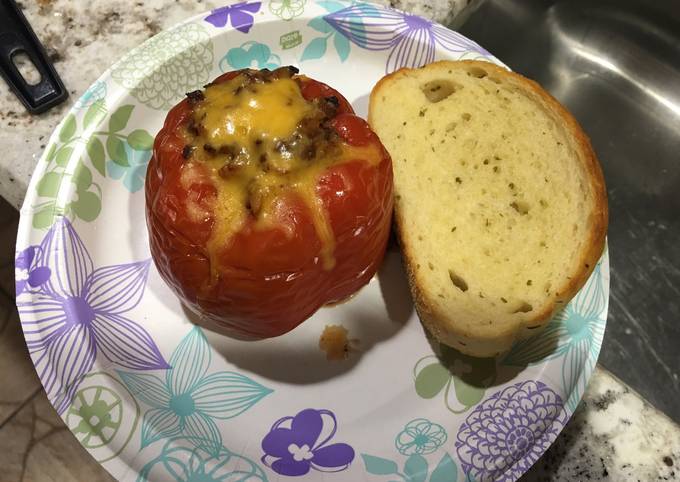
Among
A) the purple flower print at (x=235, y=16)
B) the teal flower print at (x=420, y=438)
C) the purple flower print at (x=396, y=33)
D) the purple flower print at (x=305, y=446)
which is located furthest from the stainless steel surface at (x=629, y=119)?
the purple flower print at (x=305, y=446)

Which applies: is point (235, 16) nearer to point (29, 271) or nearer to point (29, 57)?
point (29, 57)

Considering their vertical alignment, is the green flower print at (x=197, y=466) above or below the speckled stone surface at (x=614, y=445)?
above

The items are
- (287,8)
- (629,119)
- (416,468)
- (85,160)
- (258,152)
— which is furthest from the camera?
(629,119)

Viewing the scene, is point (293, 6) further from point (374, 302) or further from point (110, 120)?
point (374, 302)

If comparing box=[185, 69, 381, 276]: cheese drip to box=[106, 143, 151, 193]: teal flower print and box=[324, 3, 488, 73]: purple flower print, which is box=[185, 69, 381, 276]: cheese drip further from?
box=[324, 3, 488, 73]: purple flower print

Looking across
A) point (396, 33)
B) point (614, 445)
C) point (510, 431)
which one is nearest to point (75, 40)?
point (396, 33)

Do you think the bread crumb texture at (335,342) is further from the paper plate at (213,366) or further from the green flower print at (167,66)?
the green flower print at (167,66)

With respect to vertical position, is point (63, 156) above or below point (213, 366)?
above
